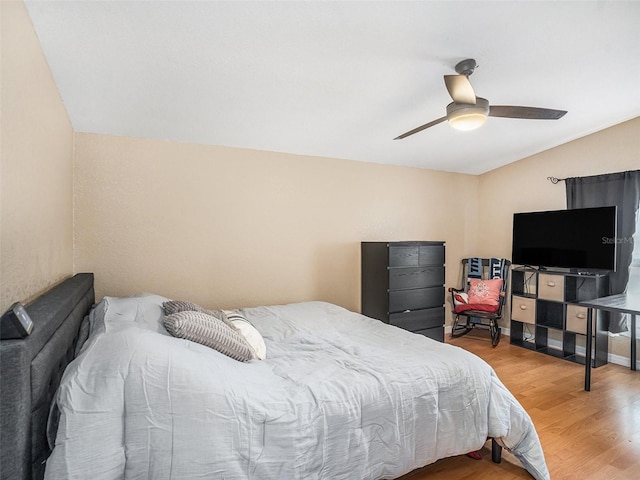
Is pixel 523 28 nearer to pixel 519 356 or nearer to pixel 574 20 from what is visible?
pixel 574 20

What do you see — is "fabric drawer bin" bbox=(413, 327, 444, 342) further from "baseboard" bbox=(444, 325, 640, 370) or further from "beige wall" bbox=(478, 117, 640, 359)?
"beige wall" bbox=(478, 117, 640, 359)

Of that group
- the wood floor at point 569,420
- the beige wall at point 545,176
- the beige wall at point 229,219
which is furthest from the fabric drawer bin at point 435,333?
the beige wall at point 545,176

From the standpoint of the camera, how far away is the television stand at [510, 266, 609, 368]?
11.5 feet

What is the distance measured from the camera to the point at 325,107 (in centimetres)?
265

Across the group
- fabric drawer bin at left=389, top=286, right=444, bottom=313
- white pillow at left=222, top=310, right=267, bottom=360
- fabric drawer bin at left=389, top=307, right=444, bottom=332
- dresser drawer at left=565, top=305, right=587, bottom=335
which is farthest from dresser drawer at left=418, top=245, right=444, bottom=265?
white pillow at left=222, top=310, right=267, bottom=360

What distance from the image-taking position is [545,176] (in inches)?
162

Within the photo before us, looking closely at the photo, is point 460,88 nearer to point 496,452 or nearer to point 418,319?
point 496,452

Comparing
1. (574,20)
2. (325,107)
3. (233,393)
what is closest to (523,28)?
(574,20)

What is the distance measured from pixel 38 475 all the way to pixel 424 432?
5.00 feet

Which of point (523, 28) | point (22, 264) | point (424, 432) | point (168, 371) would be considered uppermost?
point (523, 28)

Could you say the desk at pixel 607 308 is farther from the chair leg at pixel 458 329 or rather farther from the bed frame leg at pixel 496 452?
the chair leg at pixel 458 329

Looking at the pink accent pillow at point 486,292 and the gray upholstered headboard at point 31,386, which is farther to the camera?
the pink accent pillow at point 486,292

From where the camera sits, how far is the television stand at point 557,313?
3.50m

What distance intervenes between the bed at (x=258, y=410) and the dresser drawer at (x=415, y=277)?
4.57ft
